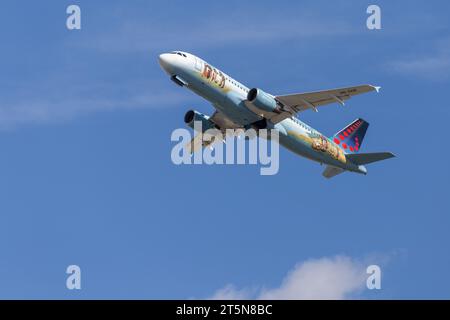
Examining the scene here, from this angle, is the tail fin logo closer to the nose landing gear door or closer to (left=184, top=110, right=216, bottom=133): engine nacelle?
(left=184, top=110, right=216, bottom=133): engine nacelle

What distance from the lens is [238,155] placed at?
8094cm

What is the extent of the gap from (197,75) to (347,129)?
2226cm

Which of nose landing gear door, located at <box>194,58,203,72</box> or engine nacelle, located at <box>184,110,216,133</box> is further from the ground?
nose landing gear door, located at <box>194,58,203,72</box>

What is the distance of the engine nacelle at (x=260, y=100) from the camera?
257 ft

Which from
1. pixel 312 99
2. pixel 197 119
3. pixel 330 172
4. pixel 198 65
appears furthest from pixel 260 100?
pixel 330 172

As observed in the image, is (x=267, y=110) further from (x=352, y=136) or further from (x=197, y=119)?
(x=352, y=136)

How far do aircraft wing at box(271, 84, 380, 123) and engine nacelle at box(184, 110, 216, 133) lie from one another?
675 cm

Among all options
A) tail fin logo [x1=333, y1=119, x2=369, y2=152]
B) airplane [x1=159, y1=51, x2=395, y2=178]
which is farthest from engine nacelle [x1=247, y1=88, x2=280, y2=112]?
tail fin logo [x1=333, y1=119, x2=369, y2=152]

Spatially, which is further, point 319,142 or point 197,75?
point 319,142

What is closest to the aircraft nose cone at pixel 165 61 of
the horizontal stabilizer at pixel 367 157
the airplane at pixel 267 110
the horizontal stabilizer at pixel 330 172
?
the airplane at pixel 267 110

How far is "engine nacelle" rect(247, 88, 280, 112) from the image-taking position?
7819cm

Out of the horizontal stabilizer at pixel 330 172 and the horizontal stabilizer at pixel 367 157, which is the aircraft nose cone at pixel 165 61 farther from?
the horizontal stabilizer at pixel 330 172
